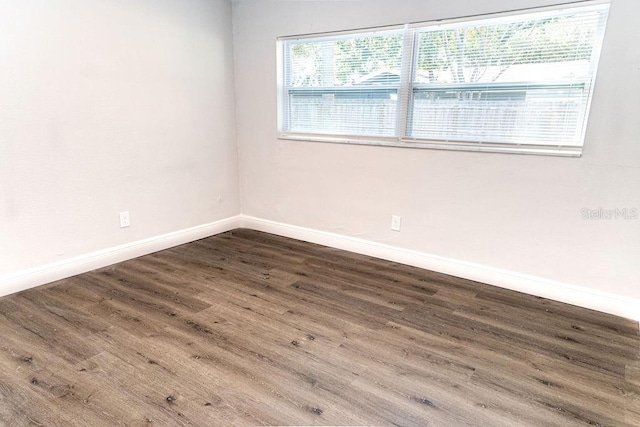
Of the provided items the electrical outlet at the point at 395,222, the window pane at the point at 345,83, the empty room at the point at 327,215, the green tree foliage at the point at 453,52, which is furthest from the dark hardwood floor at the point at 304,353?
the green tree foliage at the point at 453,52

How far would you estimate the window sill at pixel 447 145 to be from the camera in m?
2.48

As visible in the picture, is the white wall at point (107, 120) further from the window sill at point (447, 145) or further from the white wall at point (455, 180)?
the window sill at point (447, 145)

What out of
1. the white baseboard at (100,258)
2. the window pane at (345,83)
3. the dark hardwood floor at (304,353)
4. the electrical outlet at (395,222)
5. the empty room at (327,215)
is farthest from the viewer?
the electrical outlet at (395,222)

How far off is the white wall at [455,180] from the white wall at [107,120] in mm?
441

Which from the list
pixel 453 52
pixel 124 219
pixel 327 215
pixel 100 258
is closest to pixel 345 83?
pixel 453 52

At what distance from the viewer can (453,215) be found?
2934 mm

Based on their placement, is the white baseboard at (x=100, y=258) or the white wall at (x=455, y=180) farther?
the white baseboard at (x=100, y=258)

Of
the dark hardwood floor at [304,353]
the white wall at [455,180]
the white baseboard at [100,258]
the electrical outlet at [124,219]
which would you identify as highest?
the white wall at [455,180]

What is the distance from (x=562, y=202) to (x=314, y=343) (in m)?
1.86

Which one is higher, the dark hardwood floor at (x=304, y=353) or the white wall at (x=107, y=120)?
the white wall at (x=107, y=120)

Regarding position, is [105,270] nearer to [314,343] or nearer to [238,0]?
[314,343]

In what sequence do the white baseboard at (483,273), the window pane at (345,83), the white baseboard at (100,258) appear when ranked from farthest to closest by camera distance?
the window pane at (345,83) → the white baseboard at (100,258) → the white baseboard at (483,273)

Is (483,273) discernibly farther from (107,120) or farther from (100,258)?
(107,120)

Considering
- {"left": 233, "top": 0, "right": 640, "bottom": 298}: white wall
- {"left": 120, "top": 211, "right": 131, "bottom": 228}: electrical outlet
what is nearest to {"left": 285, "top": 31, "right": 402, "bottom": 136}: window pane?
{"left": 233, "top": 0, "right": 640, "bottom": 298}: white wall
